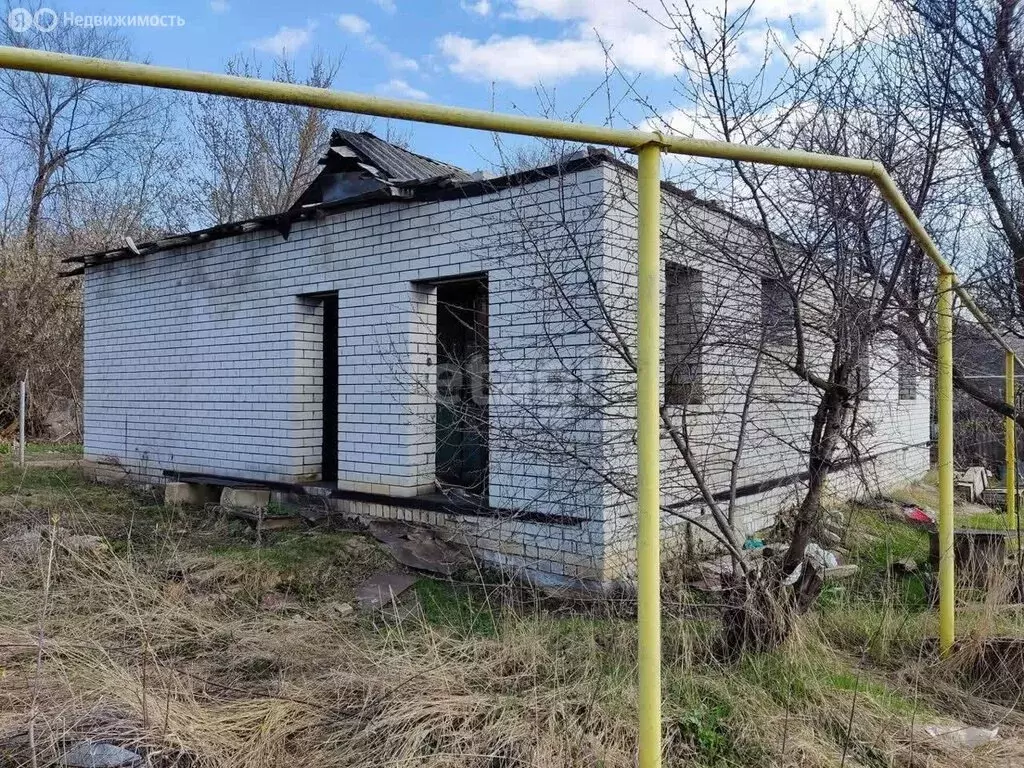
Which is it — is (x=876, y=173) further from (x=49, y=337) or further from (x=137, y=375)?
(x=49, y=337)

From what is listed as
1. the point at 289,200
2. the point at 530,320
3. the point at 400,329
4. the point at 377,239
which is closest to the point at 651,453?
the point at 530,320

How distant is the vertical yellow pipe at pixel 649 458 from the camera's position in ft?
5.75

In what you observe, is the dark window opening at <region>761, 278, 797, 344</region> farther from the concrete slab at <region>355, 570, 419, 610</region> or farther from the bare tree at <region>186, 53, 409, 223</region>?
the bare tree at <region>186, 53, 409, 223</region>

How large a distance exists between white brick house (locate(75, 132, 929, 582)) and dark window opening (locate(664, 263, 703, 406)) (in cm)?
4

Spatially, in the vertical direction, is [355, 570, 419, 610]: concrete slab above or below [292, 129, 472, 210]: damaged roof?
below

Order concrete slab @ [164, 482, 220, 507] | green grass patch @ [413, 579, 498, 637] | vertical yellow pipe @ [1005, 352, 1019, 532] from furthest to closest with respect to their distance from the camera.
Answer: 1. concrete slab @ [164, 482, 220, 507]
2. vertical yellow pipe @ [1005, 352, 1019, 532]
3. green grass patch @ [413, 579, 498, 637]

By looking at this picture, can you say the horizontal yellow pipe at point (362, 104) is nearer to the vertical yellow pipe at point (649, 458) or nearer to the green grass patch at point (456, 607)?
the vertical yellow pipe at point (649, 458)

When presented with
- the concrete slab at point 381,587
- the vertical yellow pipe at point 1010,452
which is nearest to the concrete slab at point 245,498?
the concrete slab at point 381,587

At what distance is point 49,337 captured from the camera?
51.1 feet

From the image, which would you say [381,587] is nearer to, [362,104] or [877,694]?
[877,694]

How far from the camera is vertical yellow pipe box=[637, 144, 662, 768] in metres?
1.75

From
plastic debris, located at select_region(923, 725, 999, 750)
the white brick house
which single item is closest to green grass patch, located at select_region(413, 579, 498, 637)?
the white brick house

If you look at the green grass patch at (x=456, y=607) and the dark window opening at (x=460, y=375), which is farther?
the dark window opening at (x=460, y=375)

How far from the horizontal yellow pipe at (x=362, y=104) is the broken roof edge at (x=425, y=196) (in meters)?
1.59
